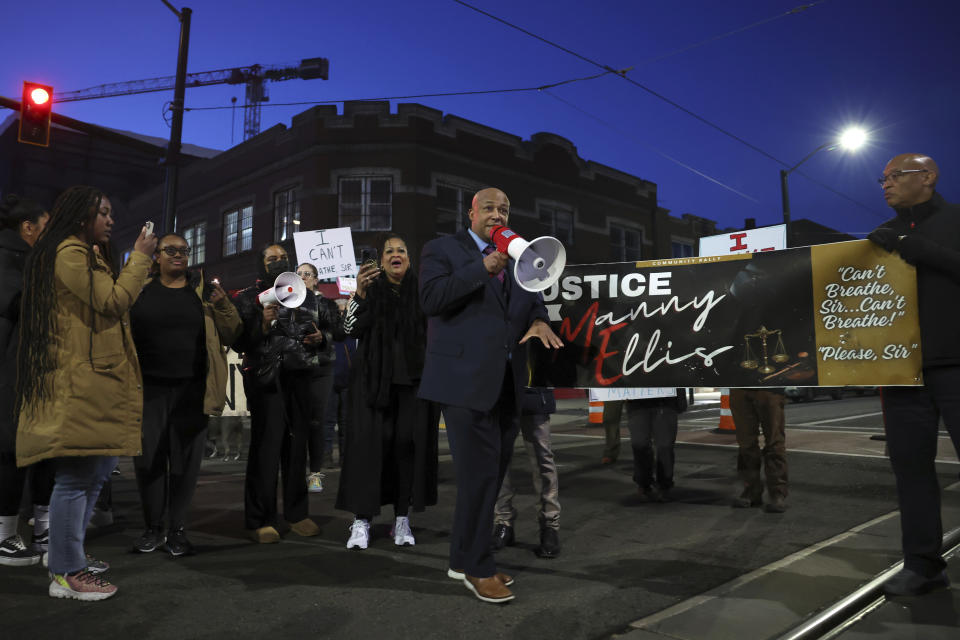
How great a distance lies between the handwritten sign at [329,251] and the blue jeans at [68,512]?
6419 mm

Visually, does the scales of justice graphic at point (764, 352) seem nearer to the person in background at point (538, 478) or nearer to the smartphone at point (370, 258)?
the person in background at point (538, 478)

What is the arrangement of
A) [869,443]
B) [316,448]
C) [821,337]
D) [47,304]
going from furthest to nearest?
[869,443] → [316,448] → [821,337] → [47,304]

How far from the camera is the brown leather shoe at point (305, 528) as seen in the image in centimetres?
458

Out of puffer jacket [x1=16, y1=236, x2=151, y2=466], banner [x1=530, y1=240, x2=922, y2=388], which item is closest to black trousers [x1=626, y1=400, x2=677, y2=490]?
banner [x1=530, y1=240, x2=922, y2=388]

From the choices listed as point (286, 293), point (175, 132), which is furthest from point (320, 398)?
point (175, 132)

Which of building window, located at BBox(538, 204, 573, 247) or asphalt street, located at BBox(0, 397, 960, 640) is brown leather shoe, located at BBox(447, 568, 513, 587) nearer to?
asphalt street, located at BBox(0, 397, 960, 640)

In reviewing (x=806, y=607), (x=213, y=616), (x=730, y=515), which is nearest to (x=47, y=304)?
Result: (x=213, y=616)

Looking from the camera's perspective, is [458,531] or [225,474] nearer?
[458,531]

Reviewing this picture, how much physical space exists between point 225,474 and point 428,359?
5154mm

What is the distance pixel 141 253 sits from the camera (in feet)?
10.6

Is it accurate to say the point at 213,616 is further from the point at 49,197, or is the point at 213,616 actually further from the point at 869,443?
the point at 49,197

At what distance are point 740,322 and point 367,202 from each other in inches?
763

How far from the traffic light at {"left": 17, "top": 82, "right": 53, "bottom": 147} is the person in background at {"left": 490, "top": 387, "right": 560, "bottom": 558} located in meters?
10.1

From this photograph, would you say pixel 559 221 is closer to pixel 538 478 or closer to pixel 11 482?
pixel 538 478
